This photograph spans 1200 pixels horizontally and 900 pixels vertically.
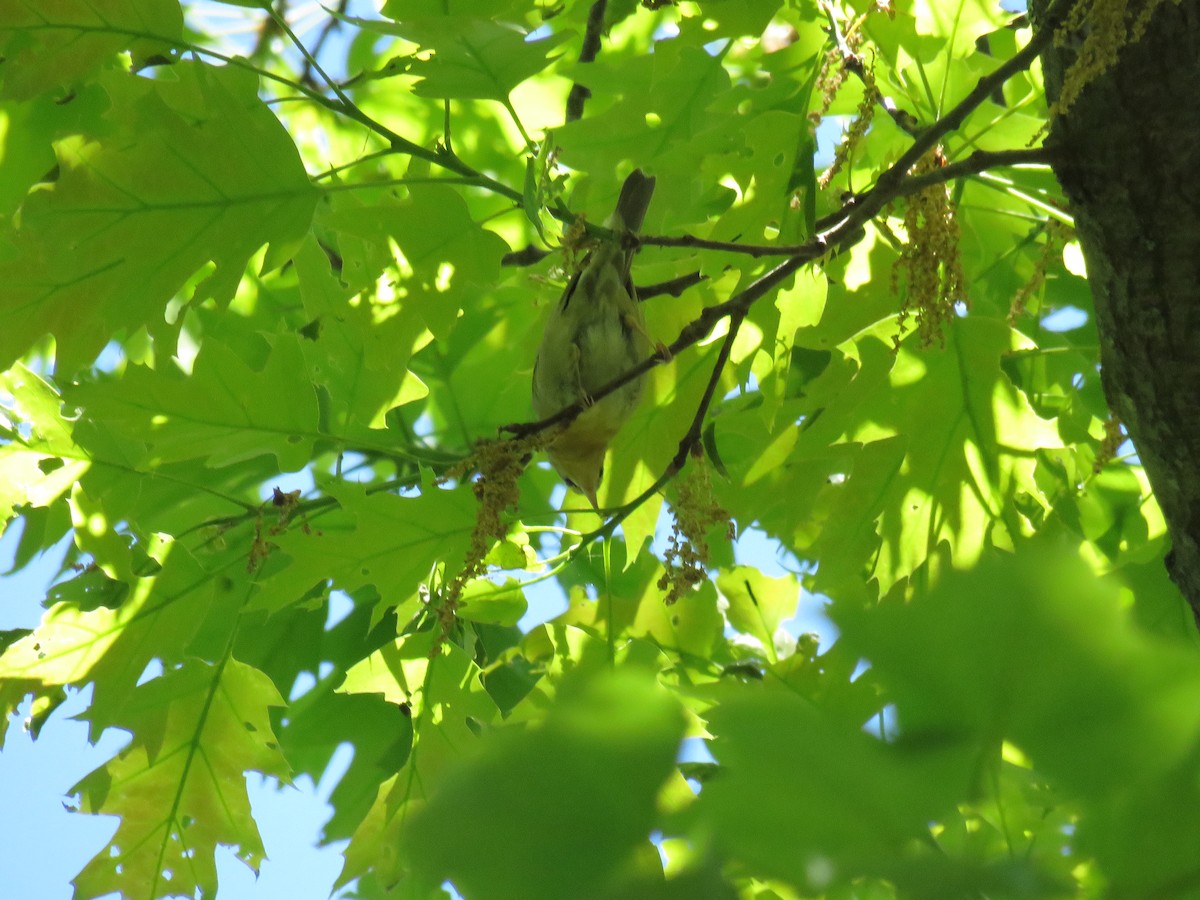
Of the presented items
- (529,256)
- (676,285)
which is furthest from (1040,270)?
(529,256)

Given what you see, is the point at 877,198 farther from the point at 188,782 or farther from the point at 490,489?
the point at 188,782

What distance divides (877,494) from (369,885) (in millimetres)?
1585

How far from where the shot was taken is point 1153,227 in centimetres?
150

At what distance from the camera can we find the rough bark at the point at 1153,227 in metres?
1.47

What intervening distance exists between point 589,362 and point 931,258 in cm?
151

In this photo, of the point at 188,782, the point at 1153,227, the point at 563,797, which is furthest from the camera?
the point at 188,782

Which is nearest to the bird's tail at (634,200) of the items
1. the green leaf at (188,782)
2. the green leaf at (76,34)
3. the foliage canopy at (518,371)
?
the foliage canopy at (518,371)

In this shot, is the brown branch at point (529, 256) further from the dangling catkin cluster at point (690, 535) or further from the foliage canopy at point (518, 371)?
the dangling catkin cluster at point (690, 535)

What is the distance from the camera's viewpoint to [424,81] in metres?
1.68

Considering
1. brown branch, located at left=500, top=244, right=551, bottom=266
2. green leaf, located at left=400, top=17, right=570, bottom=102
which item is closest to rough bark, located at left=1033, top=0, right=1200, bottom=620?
green leaf, located at left=400, top=17, right=570, bottom=102

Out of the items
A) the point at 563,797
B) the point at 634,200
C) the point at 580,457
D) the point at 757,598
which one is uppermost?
the point at 634,200

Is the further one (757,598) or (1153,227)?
(757,598)

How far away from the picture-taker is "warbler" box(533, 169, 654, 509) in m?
2.79

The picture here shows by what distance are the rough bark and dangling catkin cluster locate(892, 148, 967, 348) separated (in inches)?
6.6
